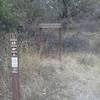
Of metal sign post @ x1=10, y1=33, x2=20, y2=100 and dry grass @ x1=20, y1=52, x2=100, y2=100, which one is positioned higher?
metal sign post @ x1=10, y1=33, x2=20, y2=100

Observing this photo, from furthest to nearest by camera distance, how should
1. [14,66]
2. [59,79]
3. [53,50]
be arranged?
[53,50], [59,79], [14,66]

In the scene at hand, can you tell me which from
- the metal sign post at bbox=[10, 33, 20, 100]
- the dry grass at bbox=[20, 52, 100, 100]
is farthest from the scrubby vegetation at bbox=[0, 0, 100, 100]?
the metal sign post at bbox=[10, 33, 20, 100]

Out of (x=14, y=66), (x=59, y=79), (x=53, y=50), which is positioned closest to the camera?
(x=14, y=66)

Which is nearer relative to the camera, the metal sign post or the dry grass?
the metal sign post

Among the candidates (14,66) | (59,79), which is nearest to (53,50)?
(59,79)

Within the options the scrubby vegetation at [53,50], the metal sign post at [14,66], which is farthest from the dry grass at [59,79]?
the metal sign post at [14,66]

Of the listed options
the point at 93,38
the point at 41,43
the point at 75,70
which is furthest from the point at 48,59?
the point at 93,38

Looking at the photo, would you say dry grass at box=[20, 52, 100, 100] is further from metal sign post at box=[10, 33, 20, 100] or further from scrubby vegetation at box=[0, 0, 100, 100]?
metal sign post at box=[10, 33, 20, 100]

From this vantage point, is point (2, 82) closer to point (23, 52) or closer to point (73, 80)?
point (23, 52)

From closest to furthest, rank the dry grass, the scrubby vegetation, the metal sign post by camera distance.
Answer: the metal sign post, the dry grass, the scrubby vegetation

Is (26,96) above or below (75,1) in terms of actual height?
below

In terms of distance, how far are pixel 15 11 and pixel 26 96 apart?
174 inches

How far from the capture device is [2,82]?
7.73 metres

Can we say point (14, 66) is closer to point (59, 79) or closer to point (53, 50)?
point (59, 79)
